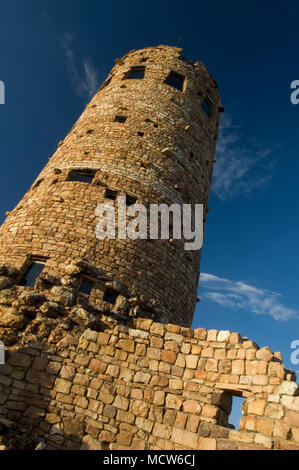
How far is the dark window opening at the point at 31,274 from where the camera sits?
708cm

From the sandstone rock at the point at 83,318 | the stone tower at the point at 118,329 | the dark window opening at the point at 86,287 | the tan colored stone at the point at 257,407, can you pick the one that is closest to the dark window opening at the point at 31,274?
the stone tower at the point at 118,329

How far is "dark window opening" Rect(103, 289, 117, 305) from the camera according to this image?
7.15 m

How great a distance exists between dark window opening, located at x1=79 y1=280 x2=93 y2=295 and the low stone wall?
1.27 m

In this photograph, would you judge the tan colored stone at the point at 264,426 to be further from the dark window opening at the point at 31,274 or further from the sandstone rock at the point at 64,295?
the dark window opening at the point at 31,274

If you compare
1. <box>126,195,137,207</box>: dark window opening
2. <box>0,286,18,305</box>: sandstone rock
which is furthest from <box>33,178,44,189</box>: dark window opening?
<box>0,286,18,305</box>: sandstone rock

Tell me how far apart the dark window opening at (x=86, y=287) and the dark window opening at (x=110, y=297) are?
36 centimetres

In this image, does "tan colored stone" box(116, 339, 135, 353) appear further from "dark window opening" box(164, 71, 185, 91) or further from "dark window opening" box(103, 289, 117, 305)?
"dark window opening" box(164, 71, 185, 91)

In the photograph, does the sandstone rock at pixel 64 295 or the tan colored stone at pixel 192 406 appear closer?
the tan colored stone at pixel 192 406

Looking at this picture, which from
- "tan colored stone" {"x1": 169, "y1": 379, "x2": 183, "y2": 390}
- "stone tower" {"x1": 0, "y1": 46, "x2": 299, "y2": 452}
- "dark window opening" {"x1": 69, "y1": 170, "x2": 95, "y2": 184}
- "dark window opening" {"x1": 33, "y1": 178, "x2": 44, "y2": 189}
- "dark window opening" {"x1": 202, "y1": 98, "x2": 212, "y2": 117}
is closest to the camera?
"stone tower" {"x1": 0, "y1": 46, "x2": 299, "y2": 452}

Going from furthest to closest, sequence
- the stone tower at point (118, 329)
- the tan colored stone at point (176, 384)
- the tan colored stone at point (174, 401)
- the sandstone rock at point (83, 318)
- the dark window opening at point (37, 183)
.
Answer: the dark window opening at point (37, 183) → the sandstone rock at point (83, 318) → the tan colored stone at point (176, 384) → the tan colored stone at point (174, 401) → the stone tower at point (118, 329)

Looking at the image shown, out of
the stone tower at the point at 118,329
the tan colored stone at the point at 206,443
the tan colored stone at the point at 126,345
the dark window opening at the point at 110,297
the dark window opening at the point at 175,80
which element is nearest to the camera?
the tan colored stone at the point at 206,443

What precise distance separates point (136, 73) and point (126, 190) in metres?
6.72

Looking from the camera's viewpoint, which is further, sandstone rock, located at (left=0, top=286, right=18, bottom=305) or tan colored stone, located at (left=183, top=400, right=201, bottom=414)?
sandstone rock, located at (left=0, top=286, right=18, bottom=305)
